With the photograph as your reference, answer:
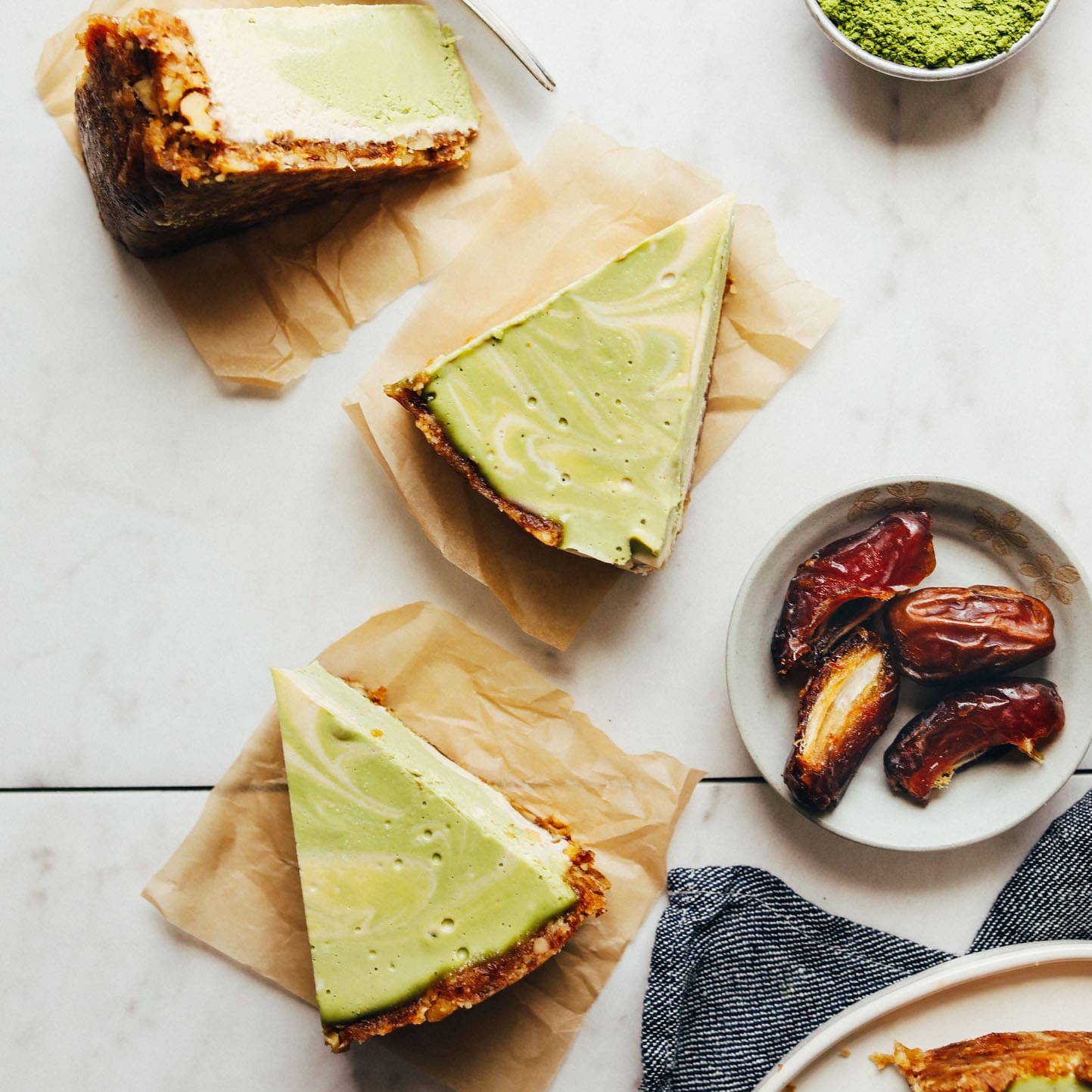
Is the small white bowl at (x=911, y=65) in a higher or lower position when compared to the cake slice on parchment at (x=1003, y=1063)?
higher

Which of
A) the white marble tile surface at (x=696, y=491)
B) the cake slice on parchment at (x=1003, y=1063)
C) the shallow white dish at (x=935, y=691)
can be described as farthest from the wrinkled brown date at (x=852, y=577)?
the cake slice on parchment at (x=1003, y=1063)

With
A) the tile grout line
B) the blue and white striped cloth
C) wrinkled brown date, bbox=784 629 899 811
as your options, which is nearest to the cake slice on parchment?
the blue and white striped cloth

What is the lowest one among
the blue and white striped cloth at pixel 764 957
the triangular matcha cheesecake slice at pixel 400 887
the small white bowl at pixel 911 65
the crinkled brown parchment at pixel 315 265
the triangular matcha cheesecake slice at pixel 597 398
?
the blue and white striped cloth at pixel 764 957

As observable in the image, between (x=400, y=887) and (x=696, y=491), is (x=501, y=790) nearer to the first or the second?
(x=400, y=887)

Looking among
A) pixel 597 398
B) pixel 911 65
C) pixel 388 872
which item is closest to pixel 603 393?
pixel 597 398

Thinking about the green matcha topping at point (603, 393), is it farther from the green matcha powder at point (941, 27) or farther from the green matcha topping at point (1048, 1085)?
the green matcha topping at point (1048, 1085)

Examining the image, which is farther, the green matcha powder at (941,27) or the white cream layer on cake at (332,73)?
the green matcha powder at (941,27)
